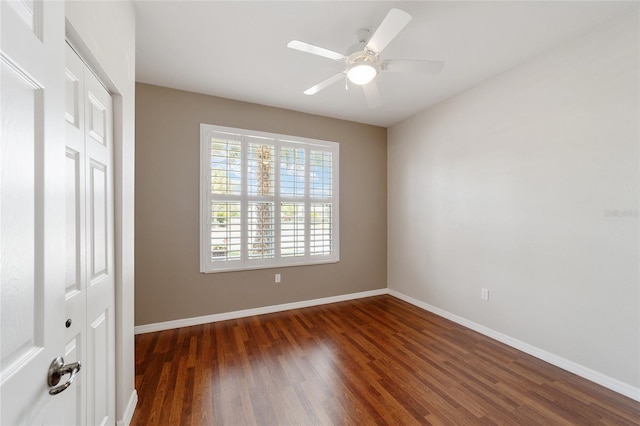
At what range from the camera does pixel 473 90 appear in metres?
2.97

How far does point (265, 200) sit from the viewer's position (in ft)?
11.4

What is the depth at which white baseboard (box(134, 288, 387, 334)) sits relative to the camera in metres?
2.89

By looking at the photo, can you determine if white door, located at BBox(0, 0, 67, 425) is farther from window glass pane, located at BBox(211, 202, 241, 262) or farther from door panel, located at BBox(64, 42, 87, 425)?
window glass pane, located at BBox(211, 202, 241, 262)

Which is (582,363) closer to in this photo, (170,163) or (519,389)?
(519,389)

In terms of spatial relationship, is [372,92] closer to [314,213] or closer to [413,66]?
[413,66]

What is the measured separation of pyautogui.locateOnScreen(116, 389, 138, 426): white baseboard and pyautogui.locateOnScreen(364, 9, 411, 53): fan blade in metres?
2.83

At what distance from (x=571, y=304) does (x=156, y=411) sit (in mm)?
3289

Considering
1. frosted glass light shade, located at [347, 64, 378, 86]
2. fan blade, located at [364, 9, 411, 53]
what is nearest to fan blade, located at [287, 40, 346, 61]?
frosted glass light shade, located at [347, 64, 378, 86]

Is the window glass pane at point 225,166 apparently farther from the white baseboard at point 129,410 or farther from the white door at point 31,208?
the white door at point 31,208

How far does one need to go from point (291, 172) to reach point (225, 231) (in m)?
1.19

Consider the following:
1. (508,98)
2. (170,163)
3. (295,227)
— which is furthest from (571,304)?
(170,163)

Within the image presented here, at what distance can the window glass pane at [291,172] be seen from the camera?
141 inches

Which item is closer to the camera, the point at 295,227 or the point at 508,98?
the point at 508,98

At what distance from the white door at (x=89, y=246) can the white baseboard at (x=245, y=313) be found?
5.05ft
